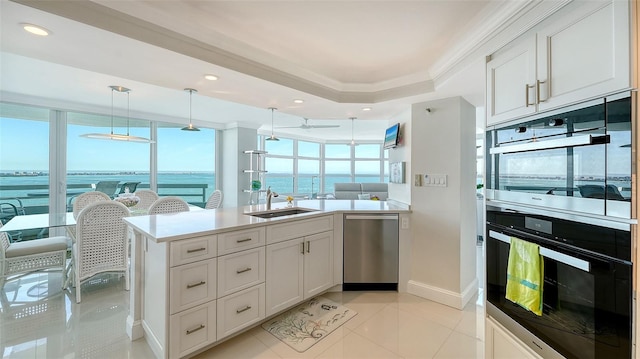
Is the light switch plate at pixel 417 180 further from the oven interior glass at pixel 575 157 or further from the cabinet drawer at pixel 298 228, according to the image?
the oven interior glass at pixel 575 157

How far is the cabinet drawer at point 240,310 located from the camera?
203 centimetres

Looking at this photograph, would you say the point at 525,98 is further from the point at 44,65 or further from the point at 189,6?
the point at 44,65

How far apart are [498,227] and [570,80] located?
0.90 meters

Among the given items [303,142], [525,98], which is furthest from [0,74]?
[303,142]

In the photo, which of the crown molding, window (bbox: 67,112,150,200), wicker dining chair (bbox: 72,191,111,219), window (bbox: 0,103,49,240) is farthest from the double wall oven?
window (bbox: 67,112,150,200)

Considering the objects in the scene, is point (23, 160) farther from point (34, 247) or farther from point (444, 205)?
point (444, 205)

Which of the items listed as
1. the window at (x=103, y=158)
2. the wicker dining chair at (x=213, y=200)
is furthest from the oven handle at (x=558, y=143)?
the window at (x=103, y=158)

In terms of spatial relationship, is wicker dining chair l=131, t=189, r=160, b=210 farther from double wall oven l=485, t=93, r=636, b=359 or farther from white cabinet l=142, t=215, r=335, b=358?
double wall oven l=485, t=93, r=636, b=359

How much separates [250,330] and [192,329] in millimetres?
595

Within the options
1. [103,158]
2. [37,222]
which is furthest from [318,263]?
[103,158]

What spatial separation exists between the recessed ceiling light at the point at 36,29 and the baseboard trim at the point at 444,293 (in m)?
3.74

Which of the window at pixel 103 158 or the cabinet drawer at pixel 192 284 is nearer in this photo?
the cabinet drawer at pixel 192 284

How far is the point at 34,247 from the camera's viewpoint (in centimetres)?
288

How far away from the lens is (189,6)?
5.92 feet
